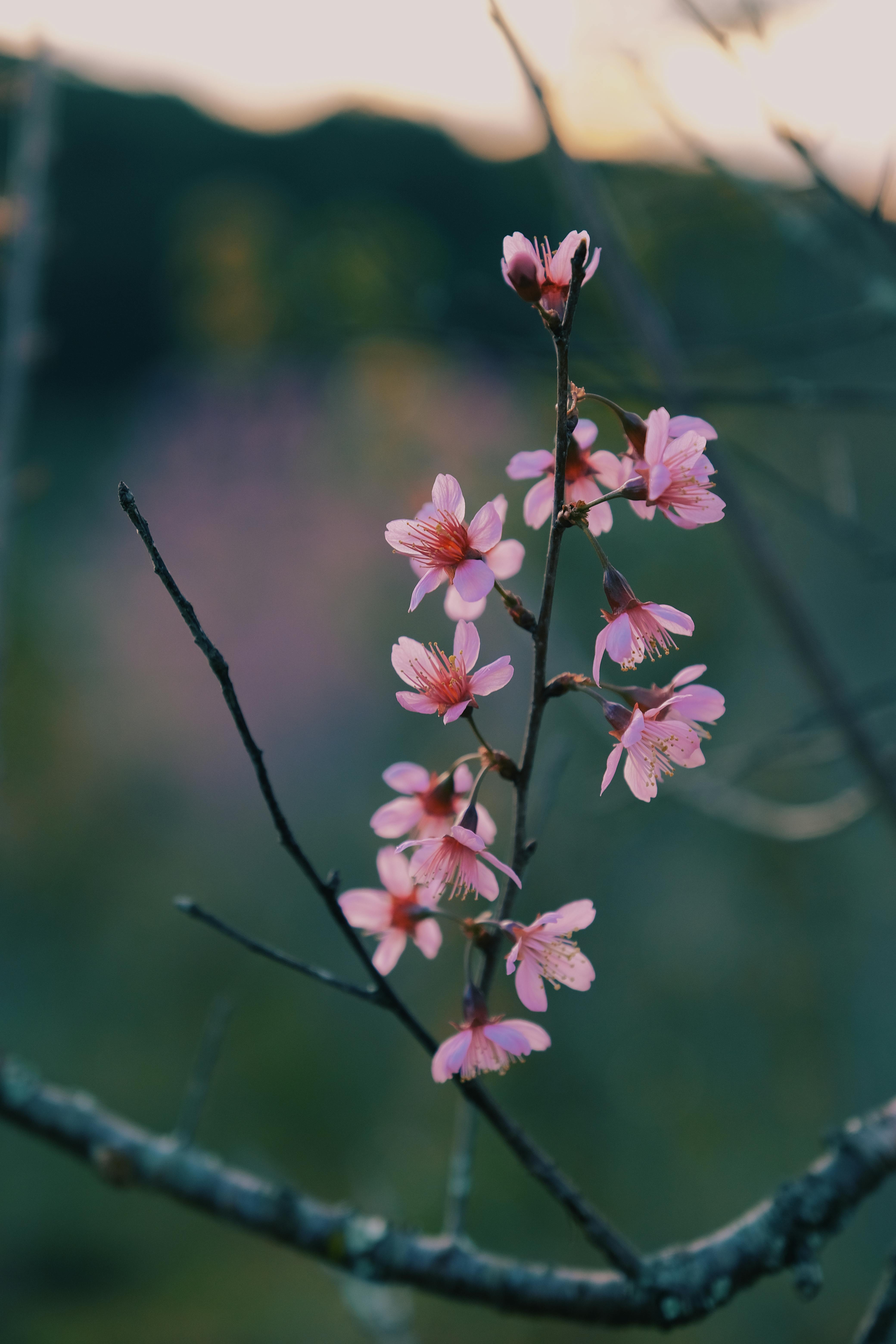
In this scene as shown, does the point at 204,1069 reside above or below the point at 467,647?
below

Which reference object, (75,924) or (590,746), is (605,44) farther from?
(75,924)

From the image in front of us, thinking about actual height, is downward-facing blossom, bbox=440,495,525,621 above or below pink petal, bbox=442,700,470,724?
above

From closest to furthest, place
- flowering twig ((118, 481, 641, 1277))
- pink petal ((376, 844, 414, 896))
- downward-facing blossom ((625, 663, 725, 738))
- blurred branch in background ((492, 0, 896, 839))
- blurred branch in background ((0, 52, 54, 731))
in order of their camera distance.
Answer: flowering twig ((118, 481, 641, 1277)), downward-facing blossom ((625, 663, 725, 738)), pink petal ((376, 844, 414, 896)), blurred branch in background ((492, 0, 896, 839)), blurred branch in background ((0, 52, 54, 731))

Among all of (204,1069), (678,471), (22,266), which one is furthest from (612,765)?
(22,266)

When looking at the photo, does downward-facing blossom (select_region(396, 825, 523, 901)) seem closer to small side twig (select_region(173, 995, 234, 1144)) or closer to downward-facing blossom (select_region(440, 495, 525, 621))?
downward-facing blossom (select_region(440, 495, 525, 621))

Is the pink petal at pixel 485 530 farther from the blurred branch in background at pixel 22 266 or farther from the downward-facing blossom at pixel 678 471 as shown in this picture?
the blurred branch in background at pixel 22 266

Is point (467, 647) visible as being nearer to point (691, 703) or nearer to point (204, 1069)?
point (691, 703)

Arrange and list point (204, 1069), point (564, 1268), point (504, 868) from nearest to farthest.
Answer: point (504, 868)
point (564, 1268)
point (204, 1069)

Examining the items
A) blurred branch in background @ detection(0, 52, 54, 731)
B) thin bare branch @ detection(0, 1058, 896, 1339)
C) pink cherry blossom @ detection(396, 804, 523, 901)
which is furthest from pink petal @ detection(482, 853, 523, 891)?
blurred branch in background @ detection(0, 52, 54, 731)
